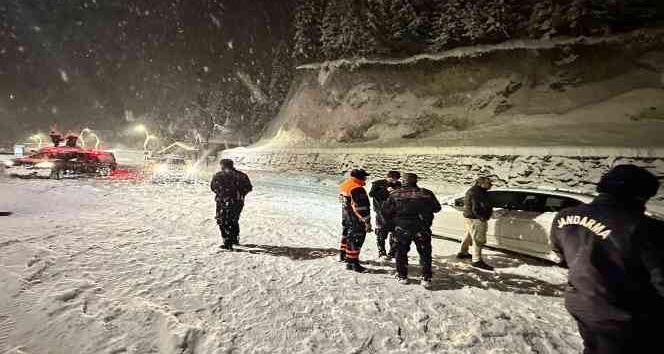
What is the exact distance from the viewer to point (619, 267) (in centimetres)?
218

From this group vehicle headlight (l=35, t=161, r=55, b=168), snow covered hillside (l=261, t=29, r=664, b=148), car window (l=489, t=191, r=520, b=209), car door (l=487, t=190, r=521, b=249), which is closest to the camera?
car door (l=487, t=190, r=521, b=249)

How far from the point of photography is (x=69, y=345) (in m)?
3.57

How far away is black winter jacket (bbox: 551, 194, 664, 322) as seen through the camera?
6.86 feet

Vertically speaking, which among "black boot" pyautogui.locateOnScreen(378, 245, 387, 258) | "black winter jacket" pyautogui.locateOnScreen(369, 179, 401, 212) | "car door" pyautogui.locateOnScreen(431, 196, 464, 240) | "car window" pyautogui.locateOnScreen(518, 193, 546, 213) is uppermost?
"black winter jacket" pyautogui.locateOnScreen(369, 179, 401, 212)

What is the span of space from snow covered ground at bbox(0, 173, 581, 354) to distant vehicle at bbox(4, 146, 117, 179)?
9900 millimetres

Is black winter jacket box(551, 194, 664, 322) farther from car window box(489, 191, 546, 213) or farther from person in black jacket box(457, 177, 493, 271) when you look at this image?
car window box(489, 191, 546, 213)

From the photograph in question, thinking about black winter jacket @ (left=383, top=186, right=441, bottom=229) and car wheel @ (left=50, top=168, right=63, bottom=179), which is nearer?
black winter jacket @ (left=383, top=186, right=441, bottom=229)

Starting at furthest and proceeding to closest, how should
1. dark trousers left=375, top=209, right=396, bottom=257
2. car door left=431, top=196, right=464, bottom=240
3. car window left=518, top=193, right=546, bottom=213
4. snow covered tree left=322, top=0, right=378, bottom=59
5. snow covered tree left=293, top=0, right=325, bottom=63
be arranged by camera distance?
snow covered tree left=293, top=0, right=325, bottom=63 < snow covered tree left=322, top=0, right=378, bottom=59 < car door left=431, top=196, right=464, bottom=240 < car window left=518, top=193, right=546, bottom=213 < dark trousers left=375, top=209, right=396, bottom=257

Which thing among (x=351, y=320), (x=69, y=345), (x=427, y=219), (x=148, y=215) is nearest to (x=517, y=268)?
(x=427, y=219)

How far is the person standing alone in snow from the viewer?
6.98 metres

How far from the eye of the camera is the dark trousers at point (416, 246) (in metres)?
5.41

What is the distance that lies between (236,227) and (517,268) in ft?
17.1

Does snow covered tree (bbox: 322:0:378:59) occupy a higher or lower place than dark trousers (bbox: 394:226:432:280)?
higher

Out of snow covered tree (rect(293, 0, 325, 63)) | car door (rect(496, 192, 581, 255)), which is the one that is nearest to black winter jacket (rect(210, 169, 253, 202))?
car door (rect(496, 192, 581, 255))
